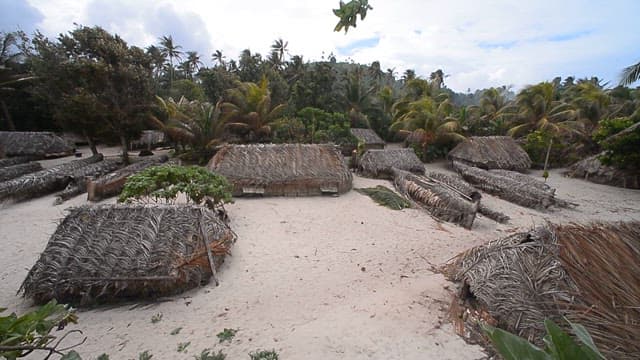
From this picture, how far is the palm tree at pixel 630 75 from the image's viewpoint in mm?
8289

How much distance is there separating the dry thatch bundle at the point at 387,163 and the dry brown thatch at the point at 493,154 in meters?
3.04

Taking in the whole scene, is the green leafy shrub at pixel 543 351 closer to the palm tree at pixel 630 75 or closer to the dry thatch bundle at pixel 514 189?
the dry thatch bundle at pixel 514 189

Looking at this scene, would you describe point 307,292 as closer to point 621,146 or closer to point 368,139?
point 621,146

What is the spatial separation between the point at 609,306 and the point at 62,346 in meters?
5.97

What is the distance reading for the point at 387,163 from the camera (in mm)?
12656

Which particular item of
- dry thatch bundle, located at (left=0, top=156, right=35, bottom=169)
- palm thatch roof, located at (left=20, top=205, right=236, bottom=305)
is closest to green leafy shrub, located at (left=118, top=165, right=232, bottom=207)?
palm thatch roof, located at (left=20, top=205, right=236, bottom=305)

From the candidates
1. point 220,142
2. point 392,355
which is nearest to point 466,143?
point 220,142

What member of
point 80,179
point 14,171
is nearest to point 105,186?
point 80,179

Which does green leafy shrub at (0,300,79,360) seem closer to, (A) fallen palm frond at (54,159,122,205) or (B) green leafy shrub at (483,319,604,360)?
(B) green leafy shrub at (483,319,604,360)

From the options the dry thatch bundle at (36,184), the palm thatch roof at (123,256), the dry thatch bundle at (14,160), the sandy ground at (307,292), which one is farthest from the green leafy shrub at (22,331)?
the dry thatch bundle at (14,160)

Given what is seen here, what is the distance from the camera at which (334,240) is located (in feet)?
21.0

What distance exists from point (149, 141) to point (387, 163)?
15.6m

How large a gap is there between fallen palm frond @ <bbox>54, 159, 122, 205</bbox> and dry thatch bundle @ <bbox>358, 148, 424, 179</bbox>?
10.7 m

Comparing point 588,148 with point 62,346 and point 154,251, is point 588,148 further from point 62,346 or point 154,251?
point 62,346
